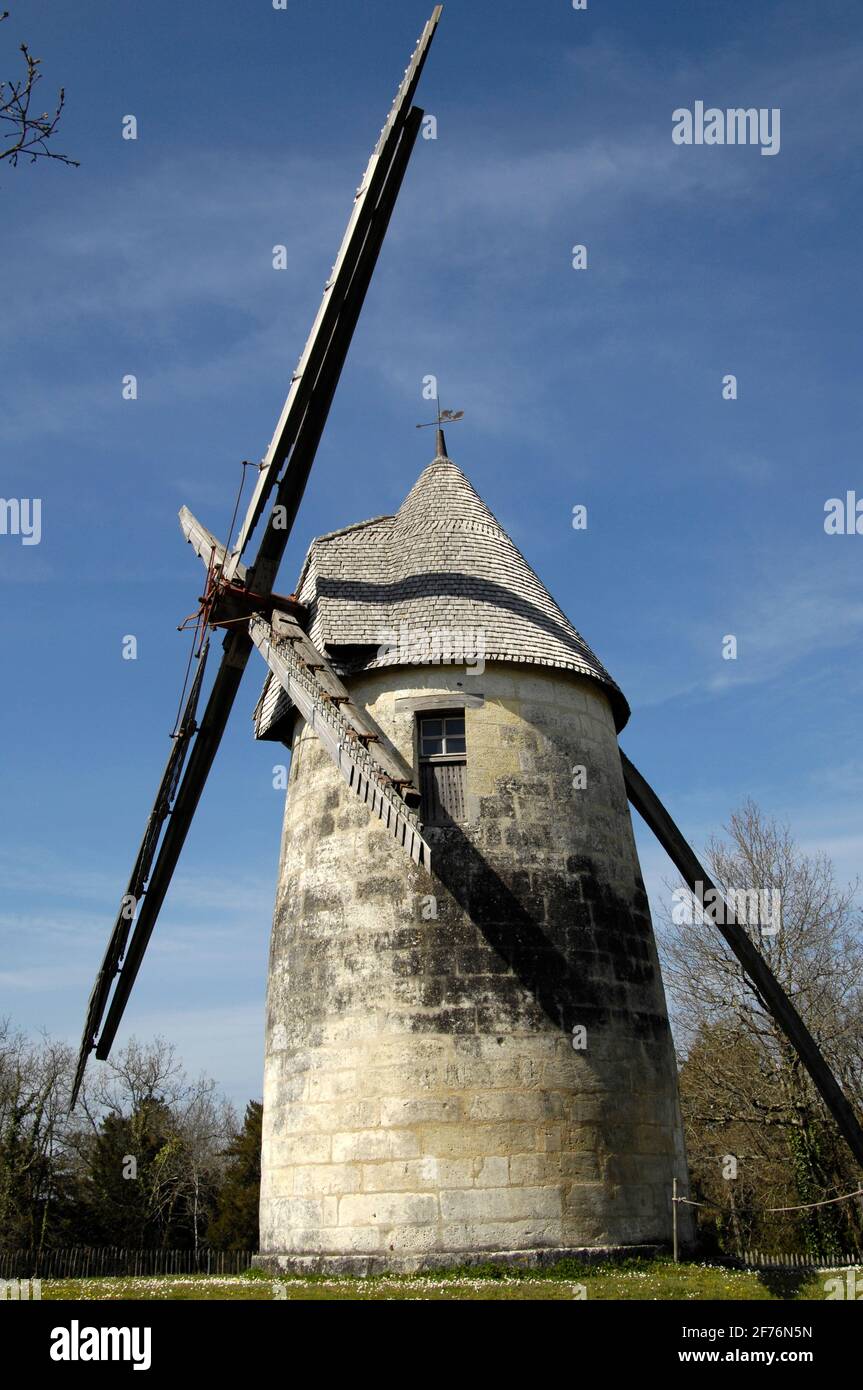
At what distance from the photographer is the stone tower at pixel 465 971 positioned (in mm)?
12492

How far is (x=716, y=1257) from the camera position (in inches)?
550

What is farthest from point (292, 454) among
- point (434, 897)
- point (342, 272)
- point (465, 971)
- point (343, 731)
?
point (465, 971)

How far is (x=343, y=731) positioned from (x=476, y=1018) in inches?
143

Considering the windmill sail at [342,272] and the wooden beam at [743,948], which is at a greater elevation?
the windmill sail at [342,272]

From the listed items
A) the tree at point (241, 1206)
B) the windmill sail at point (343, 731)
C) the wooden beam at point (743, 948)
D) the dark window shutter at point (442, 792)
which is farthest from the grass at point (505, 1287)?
the tree at point (241, 1206)

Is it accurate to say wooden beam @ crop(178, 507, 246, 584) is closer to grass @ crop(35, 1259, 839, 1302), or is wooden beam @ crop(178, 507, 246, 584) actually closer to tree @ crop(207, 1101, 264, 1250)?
grass @ crop(35, 1259, 839, 1302)

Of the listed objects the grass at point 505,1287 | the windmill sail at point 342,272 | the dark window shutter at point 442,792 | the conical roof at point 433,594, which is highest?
the windmill sail at point 342,272

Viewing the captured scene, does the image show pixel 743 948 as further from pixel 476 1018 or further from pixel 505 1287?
pixel 505 1287

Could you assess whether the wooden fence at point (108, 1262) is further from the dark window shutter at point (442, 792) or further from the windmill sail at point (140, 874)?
the dark window shutter at point (442, 792)

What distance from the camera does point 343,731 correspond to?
1318 centimetres

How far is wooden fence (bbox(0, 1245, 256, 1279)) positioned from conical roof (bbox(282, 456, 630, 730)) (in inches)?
729

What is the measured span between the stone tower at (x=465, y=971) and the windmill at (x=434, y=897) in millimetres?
31

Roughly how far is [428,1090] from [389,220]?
10.7 metres
